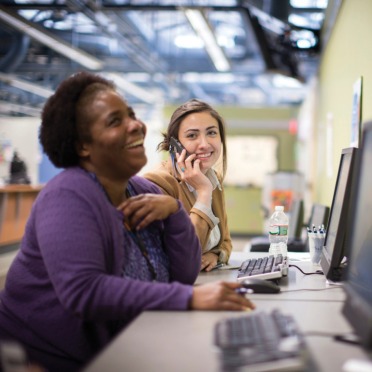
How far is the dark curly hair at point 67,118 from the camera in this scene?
193 centimetres

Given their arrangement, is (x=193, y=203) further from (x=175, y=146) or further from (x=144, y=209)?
(x=144, y=209)

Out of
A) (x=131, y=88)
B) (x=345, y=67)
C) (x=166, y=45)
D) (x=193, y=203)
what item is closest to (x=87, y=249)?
(x=193, y=203)

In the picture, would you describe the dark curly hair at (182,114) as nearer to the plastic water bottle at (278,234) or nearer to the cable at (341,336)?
the plastic water bottle at (278,234)

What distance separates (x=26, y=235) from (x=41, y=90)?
11.9 m

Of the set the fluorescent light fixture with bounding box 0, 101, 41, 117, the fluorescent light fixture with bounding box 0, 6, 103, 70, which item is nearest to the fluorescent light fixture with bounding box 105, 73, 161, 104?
the fluorescent light fixture with bounding box 0, 101, 41, 117

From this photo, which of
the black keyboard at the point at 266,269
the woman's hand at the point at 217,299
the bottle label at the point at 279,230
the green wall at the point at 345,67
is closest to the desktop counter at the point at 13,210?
Answer: the green wall at the point at 345,67

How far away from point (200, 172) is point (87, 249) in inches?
52.5

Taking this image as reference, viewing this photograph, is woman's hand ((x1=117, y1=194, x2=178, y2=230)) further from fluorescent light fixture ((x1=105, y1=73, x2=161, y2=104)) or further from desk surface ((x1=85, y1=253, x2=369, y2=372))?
fluorescent light fixture ((x1=105, y1=73, x2=161, y2=104))

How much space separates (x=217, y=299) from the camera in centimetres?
178

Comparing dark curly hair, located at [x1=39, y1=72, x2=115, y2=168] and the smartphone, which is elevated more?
dark curly hair, located at [x1=39, y1=72, x2=115, y2=168]

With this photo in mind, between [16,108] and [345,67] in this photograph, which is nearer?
[345,67]

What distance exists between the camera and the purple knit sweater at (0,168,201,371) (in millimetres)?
1706

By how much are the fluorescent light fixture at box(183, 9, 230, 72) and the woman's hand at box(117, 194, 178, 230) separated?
5323 millimetres

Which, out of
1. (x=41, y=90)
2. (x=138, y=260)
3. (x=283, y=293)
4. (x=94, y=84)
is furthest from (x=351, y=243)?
(x=41, y=90)
